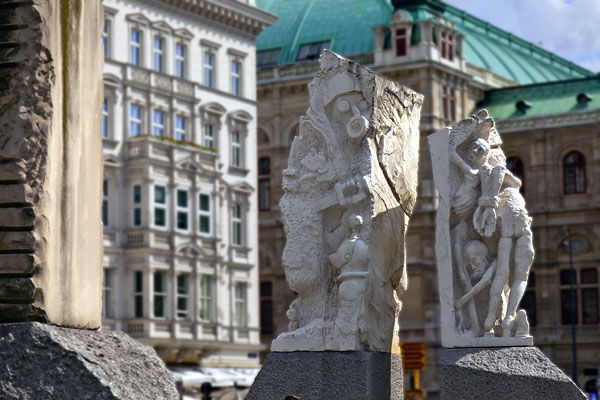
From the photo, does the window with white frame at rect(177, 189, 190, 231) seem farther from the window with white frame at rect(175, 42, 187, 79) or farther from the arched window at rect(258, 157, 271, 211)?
the arched window at rect(258, 157, 271, 211)

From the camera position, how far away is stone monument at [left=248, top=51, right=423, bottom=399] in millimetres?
Answer: 15234

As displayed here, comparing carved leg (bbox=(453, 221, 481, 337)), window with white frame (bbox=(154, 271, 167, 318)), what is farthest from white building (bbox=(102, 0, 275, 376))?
carved leg (bbox=(453, 221, 481, 337))

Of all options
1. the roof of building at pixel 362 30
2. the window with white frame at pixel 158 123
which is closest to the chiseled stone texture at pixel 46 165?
the window with white frame at pixel 158 123

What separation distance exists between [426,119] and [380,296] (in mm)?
55476

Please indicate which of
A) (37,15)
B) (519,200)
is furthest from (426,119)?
(37,15)

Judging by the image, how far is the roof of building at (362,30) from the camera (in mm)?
74125

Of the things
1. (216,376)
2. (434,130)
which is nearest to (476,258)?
(216,376)

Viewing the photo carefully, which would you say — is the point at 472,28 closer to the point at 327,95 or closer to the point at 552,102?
the point at 552,102

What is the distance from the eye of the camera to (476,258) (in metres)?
16.3

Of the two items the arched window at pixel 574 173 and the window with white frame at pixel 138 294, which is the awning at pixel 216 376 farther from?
the arched window at pixel 574 173

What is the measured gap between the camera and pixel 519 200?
54.4 feet

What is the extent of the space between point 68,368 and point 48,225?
639 millimetres

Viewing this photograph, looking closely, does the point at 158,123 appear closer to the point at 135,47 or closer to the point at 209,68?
the point at 135,47

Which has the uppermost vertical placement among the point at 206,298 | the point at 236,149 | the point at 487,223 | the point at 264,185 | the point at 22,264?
the point at 264,185
